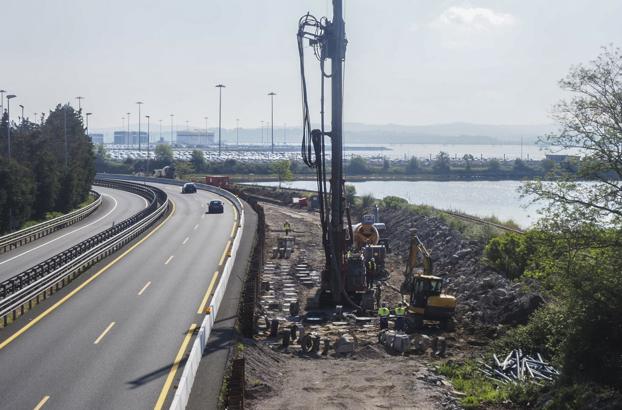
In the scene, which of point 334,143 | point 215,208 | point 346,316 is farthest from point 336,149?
point 215,208

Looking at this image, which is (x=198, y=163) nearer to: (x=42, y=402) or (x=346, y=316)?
(x=346, y=316)

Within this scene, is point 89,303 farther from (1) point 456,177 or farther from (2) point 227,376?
(1) point 456,177

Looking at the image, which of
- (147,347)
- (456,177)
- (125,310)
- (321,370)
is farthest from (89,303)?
(456,177)

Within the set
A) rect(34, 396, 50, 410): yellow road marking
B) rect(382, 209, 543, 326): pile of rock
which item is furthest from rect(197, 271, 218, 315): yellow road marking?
rect(382, 209, 543, 326): pile of rock

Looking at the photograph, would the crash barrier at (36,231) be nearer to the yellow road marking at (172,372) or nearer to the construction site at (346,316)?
the construction site at (346,316)

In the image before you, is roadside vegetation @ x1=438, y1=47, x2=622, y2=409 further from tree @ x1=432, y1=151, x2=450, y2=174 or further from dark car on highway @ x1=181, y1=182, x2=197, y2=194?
tree @ x1=432, y1=151, x2=450, y2=174

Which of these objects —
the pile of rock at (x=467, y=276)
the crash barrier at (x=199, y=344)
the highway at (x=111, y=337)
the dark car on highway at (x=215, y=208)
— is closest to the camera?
the crash barrier at (x=199, y=344)

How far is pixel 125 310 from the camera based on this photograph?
2934 centimetres

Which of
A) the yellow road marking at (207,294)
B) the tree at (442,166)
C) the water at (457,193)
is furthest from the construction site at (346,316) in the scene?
the tree at (442,166)

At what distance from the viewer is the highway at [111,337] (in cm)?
1970

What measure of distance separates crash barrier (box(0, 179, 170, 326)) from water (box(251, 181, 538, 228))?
→ 54.5 meters

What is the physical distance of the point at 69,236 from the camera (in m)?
54.1

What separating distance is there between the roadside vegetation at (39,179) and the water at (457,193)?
138 ft

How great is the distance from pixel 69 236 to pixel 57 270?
72.2 ft
